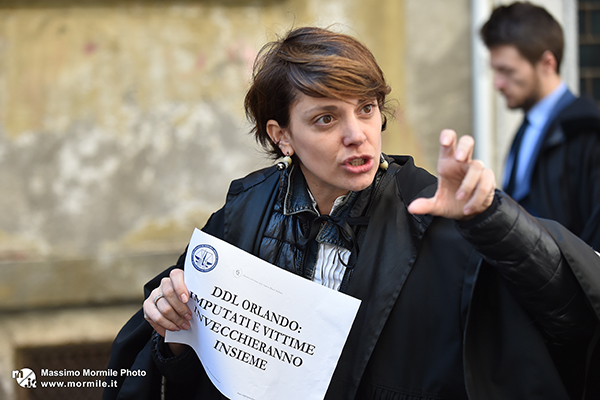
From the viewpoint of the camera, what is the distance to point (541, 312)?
1379 millimetres

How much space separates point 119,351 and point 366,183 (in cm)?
103

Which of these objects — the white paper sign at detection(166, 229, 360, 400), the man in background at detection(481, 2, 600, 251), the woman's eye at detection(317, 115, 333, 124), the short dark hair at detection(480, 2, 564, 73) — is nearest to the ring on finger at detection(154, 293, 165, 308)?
the white paper sign at detection(166, 229, 360, 400)

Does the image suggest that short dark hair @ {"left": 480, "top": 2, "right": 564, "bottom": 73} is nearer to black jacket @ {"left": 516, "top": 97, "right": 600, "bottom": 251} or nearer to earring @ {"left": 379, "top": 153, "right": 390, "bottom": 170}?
black jacket @ {"left": 516, "top": 97, "right": 600, "bottom": 251}

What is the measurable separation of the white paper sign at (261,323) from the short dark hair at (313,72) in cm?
52

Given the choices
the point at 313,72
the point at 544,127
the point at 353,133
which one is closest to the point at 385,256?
the point at 353,133

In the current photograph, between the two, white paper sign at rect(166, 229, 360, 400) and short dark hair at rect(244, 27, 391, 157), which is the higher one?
short dark hair at rect(244, 27, 391, 157)

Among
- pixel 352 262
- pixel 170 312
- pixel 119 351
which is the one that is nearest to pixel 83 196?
pixel 119 351

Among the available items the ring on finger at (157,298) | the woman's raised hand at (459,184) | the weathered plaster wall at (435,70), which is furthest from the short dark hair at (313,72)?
the weathered plaster wall at (435,70)

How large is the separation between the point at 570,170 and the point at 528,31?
932 mm

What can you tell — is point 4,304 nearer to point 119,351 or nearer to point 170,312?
point 119,351

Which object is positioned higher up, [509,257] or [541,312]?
[509,257]

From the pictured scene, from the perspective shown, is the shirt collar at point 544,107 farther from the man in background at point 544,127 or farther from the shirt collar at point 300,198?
the shirt collar at point 300,198

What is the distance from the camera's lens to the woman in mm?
1328

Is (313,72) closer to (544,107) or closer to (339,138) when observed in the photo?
(339,138)
